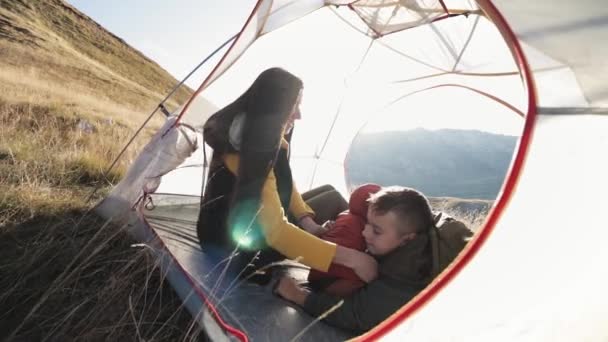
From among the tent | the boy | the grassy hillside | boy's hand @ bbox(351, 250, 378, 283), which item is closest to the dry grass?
the grassy hillside

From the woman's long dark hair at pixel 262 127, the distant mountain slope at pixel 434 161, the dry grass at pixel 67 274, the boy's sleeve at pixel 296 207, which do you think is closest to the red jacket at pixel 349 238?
the boy's sleeve at pixel 296 207

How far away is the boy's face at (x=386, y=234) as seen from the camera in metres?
1.63

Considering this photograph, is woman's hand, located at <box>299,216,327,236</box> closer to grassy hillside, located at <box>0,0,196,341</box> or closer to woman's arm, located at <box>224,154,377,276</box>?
woman's arm, located at <box>224,154,377,276</box>

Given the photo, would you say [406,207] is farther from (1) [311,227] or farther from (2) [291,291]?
(1) [311,227]

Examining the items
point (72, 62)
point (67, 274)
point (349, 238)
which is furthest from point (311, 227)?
point (72, 62)

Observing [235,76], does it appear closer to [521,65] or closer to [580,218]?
[521,65]

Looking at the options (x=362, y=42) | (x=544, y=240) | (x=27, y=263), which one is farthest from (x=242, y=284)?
(x=362, y=42)

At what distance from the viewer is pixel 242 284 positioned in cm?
186

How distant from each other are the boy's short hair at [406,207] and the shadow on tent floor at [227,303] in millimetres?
468

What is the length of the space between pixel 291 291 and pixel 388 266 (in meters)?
0.40

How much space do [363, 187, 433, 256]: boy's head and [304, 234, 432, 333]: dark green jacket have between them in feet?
0.12

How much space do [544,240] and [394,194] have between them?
74cm

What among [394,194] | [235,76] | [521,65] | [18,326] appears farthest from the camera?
[235,76]

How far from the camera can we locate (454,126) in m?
3.55
